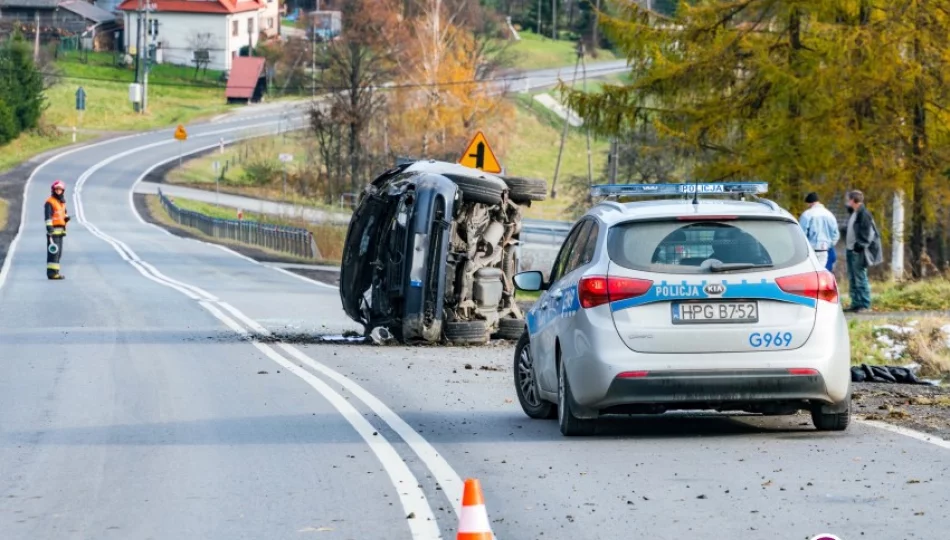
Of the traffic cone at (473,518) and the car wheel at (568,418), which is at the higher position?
the traffic cone at (473,518)

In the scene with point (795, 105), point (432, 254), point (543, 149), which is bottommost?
point (432, 254)

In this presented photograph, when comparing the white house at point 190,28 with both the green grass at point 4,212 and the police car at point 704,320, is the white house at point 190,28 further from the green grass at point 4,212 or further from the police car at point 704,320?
the police car at point 704,320

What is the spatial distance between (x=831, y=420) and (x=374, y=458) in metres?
2.87

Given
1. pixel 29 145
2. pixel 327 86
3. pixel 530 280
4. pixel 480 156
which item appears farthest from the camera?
pixel 29 145

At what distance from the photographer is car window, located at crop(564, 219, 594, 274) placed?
10.3 metres

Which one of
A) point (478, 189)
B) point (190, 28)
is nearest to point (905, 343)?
point (478, 189)

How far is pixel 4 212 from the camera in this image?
65062 mm

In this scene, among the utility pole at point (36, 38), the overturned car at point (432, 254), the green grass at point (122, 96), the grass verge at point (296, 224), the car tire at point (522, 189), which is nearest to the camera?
the overturned car at point (432, 254)

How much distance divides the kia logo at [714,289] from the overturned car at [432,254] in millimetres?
7597

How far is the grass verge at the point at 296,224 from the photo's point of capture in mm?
45750

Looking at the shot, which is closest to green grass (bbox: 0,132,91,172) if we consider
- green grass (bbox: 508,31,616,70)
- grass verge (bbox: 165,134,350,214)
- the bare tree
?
→ grass verge (bbox: 165,134,350,214)

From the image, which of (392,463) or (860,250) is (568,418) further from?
(860,250)

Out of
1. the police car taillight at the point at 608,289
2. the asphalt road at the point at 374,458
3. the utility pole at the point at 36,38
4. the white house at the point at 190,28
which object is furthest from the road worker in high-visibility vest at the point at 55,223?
the white house at the point at 190,28

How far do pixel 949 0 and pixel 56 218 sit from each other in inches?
675
